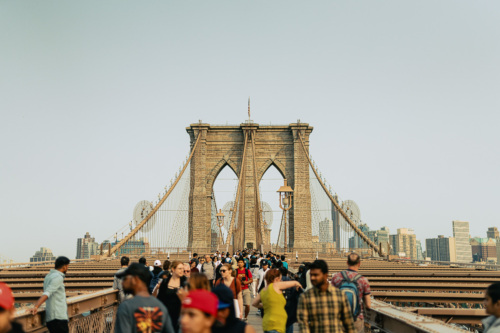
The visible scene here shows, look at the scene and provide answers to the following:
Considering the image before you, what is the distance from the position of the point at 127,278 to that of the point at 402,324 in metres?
3.05

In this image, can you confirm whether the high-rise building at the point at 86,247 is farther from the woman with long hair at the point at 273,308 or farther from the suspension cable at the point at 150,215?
the woman with long hair at the point at 273,308

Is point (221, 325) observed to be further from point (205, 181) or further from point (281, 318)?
point (205, 181)

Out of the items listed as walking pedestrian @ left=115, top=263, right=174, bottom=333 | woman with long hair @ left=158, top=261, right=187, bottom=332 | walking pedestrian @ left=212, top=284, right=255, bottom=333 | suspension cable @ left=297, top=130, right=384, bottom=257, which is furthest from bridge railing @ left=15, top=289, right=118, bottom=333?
suspension cable @ left=297, top=130, right=384, bottom=257

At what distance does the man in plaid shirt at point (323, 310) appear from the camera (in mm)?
4195

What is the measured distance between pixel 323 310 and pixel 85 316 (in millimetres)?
4514

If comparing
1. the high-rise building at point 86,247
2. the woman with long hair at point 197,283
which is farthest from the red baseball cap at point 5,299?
the high-rise building at point 86,247

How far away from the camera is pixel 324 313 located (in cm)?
420

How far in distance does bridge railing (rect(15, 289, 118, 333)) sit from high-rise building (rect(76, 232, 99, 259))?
144m

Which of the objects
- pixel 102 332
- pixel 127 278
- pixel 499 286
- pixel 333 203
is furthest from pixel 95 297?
pixel 333 203

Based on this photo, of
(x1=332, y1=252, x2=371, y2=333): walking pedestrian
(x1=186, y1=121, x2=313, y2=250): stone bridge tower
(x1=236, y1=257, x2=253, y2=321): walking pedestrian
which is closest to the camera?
(x1=332, y1=252, x2=371, y2=333): walking pedestrian

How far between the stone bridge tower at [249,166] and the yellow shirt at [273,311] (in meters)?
42.8

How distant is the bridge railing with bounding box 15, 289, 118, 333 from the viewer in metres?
5.72

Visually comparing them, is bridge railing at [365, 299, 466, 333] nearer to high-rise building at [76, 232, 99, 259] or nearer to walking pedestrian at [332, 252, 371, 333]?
walking pedestrian at [332, 252, 371, 333]

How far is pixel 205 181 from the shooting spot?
169 ft
